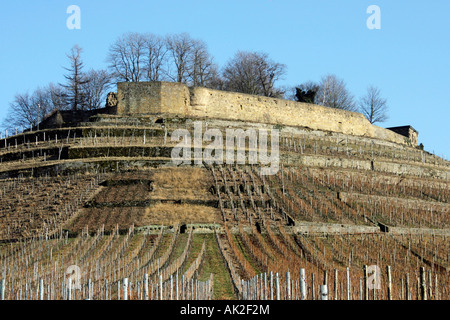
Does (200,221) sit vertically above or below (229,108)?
below

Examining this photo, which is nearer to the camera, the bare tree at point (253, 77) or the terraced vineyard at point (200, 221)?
the terraced vineyard at point (200, 221)

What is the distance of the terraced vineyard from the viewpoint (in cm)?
2030

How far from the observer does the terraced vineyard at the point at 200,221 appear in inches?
799

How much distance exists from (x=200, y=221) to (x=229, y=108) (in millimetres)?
22178

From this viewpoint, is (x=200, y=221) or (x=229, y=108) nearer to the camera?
(x=200, y=221)

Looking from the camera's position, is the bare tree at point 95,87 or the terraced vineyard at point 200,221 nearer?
the terraced vineyard at point 200,221

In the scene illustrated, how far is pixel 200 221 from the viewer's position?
102 ft

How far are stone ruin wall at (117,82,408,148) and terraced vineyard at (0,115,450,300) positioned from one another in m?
2.06

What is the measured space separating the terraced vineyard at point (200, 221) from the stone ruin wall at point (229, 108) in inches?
80.9

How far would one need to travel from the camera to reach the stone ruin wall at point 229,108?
48906mm

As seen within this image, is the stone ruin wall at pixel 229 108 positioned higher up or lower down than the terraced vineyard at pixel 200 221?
higher up

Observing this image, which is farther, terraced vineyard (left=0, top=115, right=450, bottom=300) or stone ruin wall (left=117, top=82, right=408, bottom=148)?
stone ruin wall (left=117, top=82, right=408, bottom=148)

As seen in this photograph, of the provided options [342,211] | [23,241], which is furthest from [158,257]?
[342,211]

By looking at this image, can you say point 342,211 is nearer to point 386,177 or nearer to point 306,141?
point 386,177
